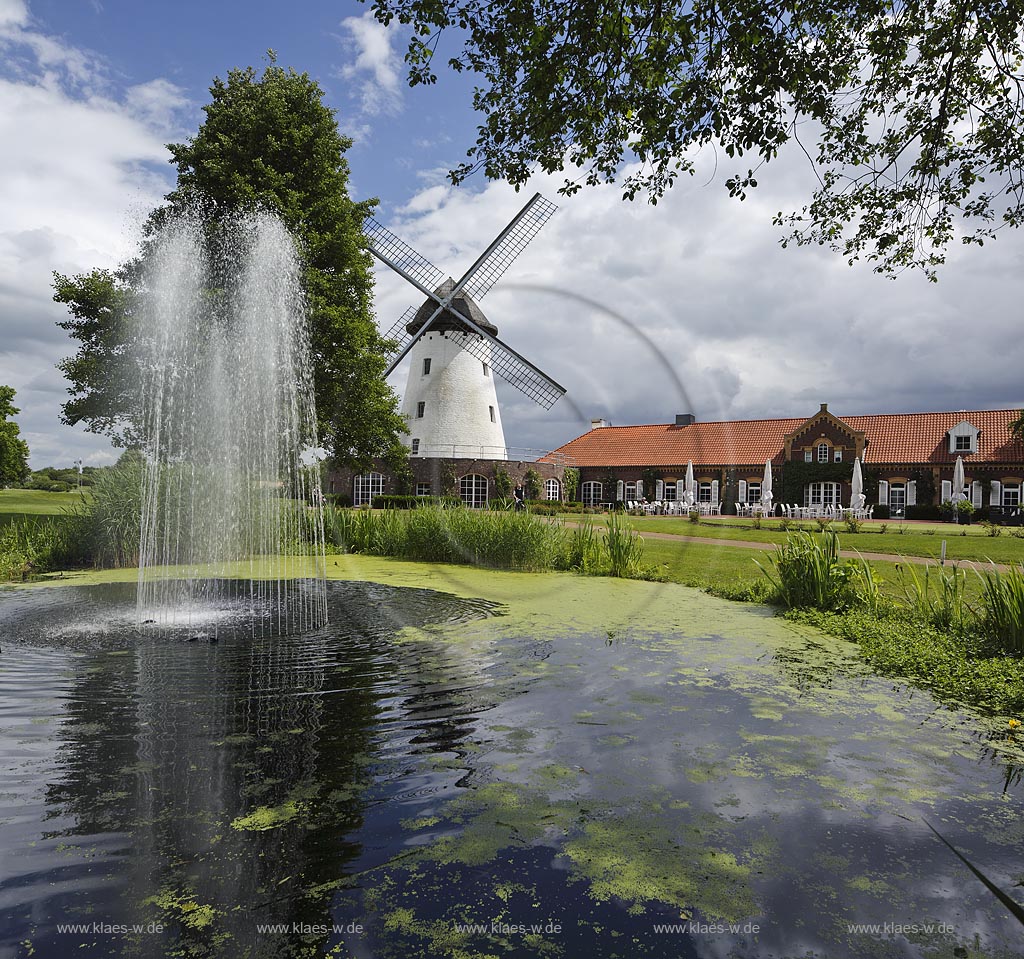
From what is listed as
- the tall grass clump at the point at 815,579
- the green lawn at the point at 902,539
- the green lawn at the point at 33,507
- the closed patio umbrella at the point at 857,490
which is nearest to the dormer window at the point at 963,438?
the closed patio umbrella at the point at 857,490

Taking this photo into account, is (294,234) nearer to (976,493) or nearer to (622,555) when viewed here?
(622,555)

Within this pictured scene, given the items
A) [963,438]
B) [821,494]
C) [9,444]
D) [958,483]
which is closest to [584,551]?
[958,483]

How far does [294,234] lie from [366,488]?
63.2 ft

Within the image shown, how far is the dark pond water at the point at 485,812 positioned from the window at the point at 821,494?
3801cm

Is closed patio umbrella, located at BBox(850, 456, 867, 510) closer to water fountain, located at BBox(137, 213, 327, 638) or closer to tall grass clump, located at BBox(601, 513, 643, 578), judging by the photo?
tall grass clump, located at BBox(601, 513, 643, 578)

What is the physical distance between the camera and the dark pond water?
108 inches

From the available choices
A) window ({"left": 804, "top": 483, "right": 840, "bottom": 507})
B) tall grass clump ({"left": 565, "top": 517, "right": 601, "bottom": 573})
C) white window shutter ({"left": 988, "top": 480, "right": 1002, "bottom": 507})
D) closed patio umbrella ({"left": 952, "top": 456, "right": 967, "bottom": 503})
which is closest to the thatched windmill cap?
tall grass clump ({"left": 565, "top": 517, "right": 601, "bottom": 573})

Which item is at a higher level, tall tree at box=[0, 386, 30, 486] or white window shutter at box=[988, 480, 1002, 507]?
tall tree at box=[0, 386, 30, 486]

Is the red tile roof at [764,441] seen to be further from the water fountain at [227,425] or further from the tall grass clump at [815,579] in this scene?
the tall grass clump at [815,579]

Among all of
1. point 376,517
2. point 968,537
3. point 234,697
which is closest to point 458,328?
point 376,517

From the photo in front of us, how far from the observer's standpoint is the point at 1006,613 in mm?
7332

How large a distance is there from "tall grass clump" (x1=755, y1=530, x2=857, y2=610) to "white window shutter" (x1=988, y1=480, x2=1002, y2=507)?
111 ft

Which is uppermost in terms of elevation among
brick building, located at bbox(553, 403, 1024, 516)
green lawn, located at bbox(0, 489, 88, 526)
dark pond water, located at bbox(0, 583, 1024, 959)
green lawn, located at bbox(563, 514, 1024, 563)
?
brick building, located at bbox(553, 403, 1024, 516)

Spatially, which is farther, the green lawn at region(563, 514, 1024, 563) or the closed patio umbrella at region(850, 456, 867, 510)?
the closed patio umbrella at region(850, 456, 867, 510)
